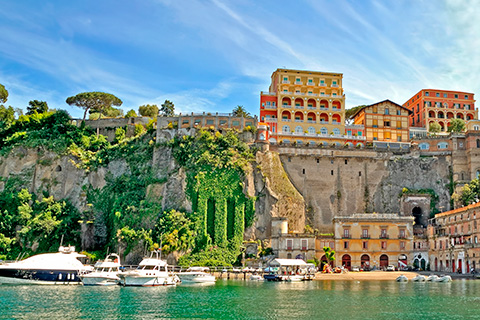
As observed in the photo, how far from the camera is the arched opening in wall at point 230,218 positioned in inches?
2559

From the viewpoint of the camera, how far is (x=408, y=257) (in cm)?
6488

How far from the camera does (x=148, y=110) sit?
90625 millimetres

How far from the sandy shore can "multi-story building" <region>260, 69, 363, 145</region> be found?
Result: 22.0 metres

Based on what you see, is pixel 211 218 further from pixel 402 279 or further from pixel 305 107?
pixel 305 107

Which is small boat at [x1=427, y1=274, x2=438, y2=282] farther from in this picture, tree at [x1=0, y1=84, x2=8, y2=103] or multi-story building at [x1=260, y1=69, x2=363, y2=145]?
tree at [x1=0, y1=84, x2=8, y2=103]

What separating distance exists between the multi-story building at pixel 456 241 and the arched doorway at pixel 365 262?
7554 millimetres

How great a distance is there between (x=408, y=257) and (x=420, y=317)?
113 ft

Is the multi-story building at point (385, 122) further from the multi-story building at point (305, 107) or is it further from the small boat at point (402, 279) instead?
the small boat at point (402, 279)

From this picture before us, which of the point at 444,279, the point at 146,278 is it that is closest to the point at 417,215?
the point at 444,279

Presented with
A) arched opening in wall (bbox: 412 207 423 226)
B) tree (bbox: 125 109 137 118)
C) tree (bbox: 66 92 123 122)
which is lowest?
arched opening in wall (bbox: 412 207 423 226)

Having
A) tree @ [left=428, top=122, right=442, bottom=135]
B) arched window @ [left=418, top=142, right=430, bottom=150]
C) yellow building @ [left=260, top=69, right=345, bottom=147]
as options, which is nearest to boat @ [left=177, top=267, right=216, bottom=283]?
yellow building @ [left=260, top=69, right=345, bottom=147]

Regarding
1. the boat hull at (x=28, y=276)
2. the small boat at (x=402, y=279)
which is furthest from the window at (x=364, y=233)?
the boat hull at (x=28, y=276)

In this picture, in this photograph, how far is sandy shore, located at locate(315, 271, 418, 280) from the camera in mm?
57188

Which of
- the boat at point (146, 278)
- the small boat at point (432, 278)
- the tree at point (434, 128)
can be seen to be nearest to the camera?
the boat at point (146, 278)
